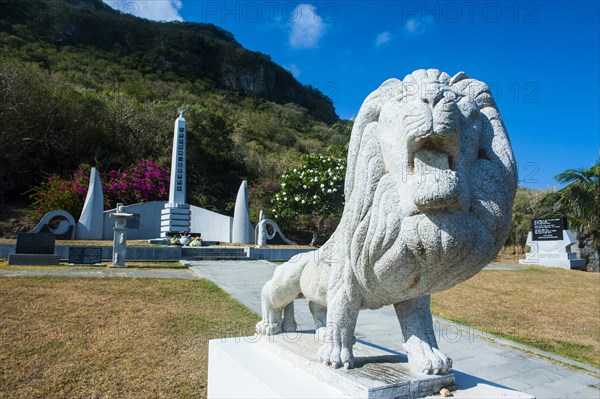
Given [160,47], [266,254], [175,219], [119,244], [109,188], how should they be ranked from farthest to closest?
[160,47] → [109,188] → [175,219] → [266,254] → [119,244]

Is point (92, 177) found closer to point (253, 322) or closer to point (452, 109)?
point (253, 322)

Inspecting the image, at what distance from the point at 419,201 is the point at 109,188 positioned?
23.2 metres

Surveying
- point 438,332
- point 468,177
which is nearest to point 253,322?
point 438,332

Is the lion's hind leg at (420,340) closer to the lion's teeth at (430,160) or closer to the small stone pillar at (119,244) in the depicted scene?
the lion's teeth at (430,160)

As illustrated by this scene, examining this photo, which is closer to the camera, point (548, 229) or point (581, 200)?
point (581, 200)

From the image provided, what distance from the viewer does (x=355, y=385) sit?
6.81ft

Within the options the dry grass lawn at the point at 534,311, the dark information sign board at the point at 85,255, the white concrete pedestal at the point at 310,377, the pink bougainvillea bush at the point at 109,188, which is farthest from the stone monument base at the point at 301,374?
the pink bougainvillea bush at the point at 109,188

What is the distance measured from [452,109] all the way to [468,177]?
1.11ft

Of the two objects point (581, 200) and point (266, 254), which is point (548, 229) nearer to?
point (581, 200)

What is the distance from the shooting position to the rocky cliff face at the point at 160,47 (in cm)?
4684

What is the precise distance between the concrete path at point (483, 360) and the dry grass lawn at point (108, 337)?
1.11 metres

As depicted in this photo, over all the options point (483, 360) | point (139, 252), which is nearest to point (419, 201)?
point (483, 360)

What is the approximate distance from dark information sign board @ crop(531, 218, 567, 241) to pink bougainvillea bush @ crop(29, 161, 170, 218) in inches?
781

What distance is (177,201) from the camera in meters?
20.8
